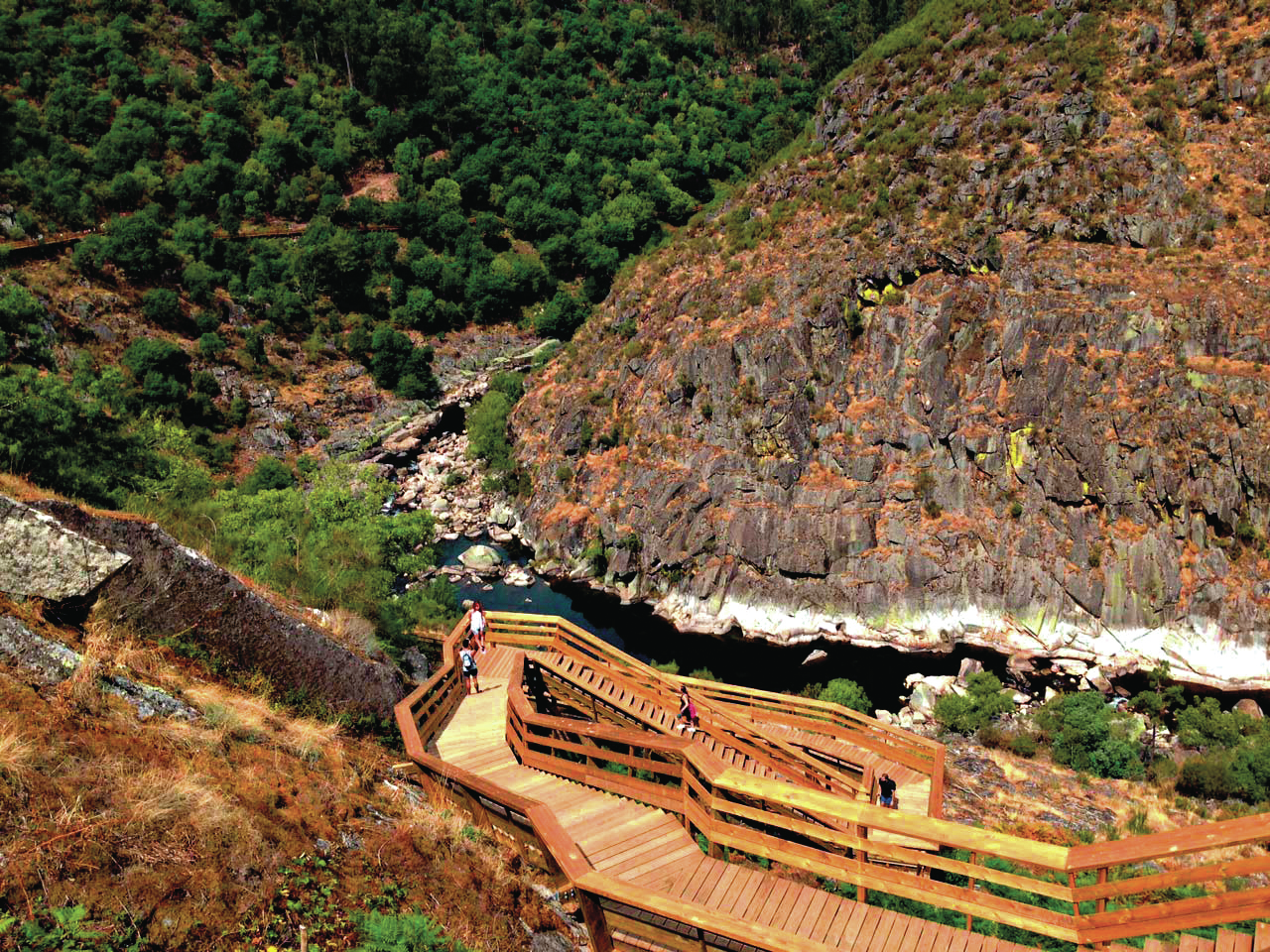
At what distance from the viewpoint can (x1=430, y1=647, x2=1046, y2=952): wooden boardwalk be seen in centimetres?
810

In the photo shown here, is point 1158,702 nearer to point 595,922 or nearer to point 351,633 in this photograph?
point 351,633

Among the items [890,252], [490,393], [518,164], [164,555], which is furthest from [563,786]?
[518,164]

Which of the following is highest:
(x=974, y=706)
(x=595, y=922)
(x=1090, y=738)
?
(x=595, y=922)

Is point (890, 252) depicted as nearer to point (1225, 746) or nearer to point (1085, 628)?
point (1085, 628)

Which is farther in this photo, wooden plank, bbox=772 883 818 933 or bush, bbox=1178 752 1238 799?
bush, bbox=1178 752 1238 799

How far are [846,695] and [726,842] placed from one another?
25277 millimetres

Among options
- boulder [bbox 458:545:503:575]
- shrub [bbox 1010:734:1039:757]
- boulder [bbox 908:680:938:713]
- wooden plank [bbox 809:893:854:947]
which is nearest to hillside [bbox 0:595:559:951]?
wooden plank [bbox 809:893:854:947]

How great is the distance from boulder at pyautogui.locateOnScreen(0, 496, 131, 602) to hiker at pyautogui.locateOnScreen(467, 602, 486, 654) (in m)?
7.50

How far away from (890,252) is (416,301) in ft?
139

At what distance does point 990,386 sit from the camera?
1774 inches

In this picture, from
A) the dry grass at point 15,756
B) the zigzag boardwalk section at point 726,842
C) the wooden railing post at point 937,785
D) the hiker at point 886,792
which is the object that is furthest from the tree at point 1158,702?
the dry grass at point 15,756

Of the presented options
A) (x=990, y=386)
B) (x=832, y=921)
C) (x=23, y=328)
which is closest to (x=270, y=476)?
(x=23, y=328)

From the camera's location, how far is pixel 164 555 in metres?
Answer: 12.0

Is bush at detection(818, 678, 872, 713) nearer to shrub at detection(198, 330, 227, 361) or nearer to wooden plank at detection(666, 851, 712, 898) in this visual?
wooden plank at detection(666, 851, 712, 898)
